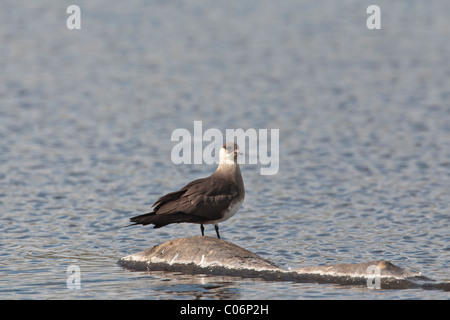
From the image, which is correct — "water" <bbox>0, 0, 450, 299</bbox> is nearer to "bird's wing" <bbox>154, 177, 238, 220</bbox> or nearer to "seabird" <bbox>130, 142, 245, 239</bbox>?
"seabird" <bbox>130, 142, 245, 239</bbox>

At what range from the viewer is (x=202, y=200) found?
40.3ft

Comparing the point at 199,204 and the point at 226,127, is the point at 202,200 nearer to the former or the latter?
the point at 199,204

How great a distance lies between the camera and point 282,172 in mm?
19312

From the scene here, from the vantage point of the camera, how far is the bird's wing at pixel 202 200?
12250 millimetres

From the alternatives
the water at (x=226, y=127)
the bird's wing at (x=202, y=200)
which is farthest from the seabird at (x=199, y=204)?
the water at (x=226, y=127)

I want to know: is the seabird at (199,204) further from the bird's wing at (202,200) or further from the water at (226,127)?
the water at (226,127)

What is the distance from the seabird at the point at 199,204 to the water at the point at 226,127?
875 millimetres

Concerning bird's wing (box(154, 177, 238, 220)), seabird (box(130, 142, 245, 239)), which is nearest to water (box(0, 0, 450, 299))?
seabird (box(130, 142, 245, 239))

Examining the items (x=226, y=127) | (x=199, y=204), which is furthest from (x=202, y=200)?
(x=226, y=127)

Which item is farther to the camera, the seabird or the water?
the water

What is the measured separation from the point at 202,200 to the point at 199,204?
0.08 meters

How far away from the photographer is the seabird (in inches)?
482

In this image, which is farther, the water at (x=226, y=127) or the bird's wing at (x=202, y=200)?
the water at (x=226, y=127)
